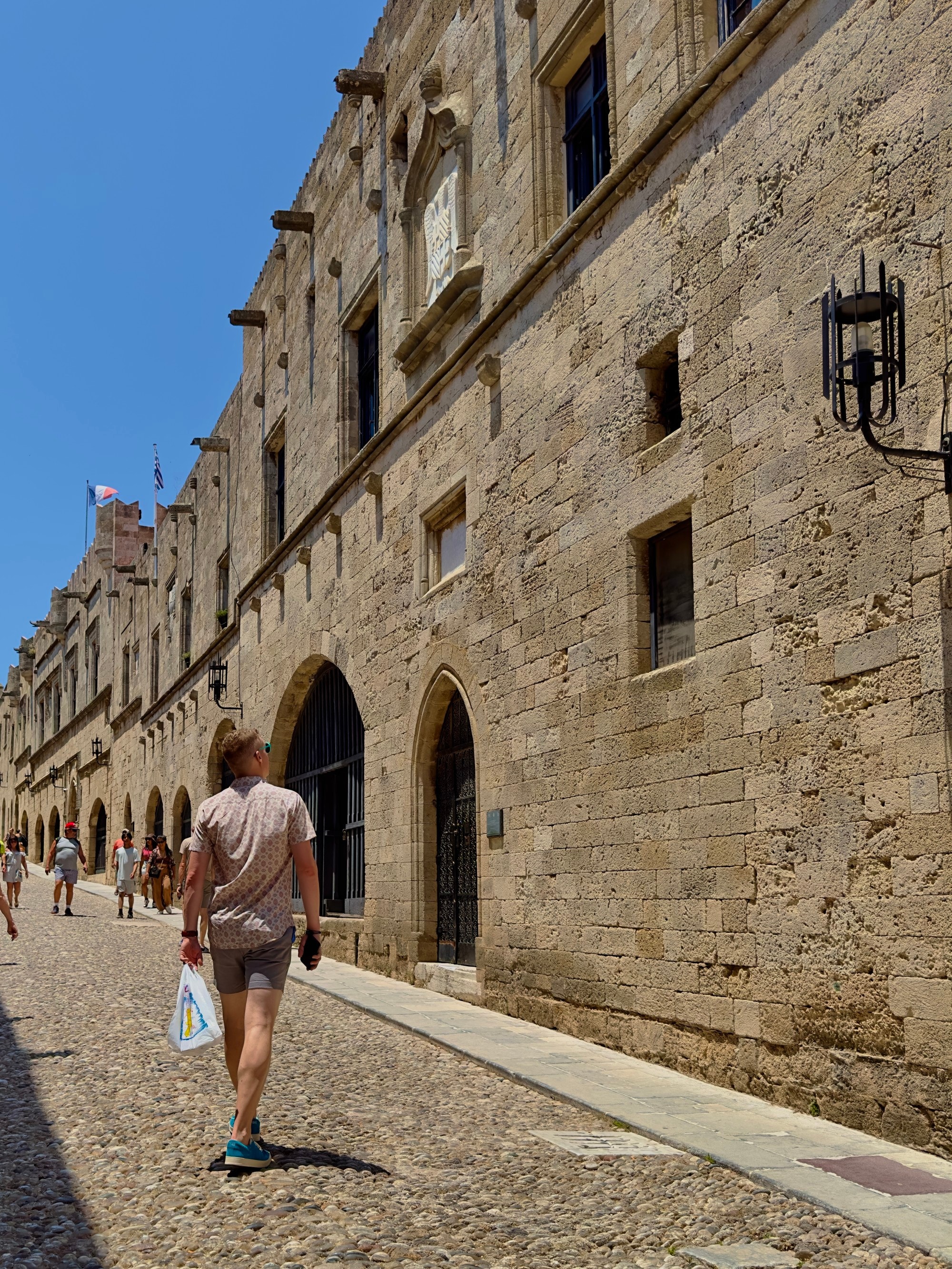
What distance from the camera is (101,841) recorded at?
42.7 meters

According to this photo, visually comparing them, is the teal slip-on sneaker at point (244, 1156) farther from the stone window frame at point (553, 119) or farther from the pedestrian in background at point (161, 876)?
the pedestrian in background at point (161, 876)

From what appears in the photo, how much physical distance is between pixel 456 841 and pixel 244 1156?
22.7 ft

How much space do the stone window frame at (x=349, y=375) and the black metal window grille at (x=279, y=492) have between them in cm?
405

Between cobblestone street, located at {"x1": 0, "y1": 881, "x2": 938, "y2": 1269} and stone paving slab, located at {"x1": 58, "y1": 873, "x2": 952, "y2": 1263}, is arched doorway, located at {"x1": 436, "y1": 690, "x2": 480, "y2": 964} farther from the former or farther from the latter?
cobblestone street, located at {"x1": 0, "y1": 881, "x2": 938, "y2": 1269}

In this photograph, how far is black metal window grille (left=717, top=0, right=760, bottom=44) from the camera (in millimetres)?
7934

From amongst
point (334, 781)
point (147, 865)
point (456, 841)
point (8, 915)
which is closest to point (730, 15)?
point (456, 841)

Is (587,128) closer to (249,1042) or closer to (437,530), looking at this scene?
(437,530)

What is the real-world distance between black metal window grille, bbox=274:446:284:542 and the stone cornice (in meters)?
6.23

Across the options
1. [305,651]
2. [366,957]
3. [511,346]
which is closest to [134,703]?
[305,651]

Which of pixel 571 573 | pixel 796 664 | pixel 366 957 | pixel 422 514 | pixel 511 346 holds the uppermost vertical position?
pixel 511 346

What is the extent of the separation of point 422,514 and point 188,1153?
7.92 meters

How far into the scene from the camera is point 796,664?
657 centimetres

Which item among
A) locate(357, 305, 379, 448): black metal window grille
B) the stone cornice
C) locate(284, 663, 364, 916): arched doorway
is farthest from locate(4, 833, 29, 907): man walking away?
the stone cornice

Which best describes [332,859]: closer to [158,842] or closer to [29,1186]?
[158,842]
